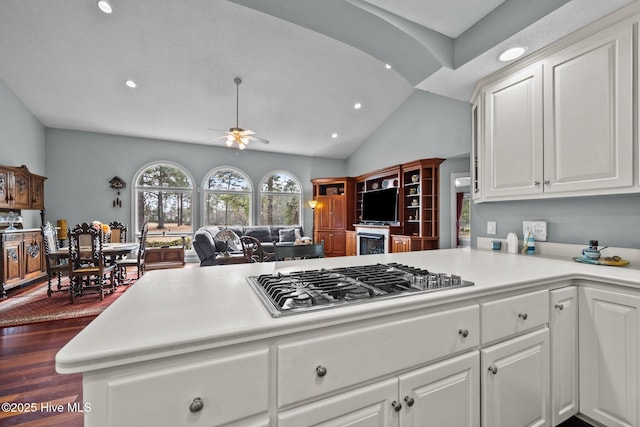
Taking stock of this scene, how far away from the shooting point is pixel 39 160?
5.44 metres

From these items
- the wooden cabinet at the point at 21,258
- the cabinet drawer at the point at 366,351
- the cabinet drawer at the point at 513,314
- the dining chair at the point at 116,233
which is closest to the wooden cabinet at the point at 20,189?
the wooden cabinet at the point at 21,258

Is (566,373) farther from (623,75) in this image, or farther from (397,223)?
(397,223)

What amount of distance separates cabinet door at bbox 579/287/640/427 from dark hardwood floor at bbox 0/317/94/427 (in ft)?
9.27

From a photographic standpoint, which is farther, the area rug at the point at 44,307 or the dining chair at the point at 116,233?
the dining chair at the point at 116,233

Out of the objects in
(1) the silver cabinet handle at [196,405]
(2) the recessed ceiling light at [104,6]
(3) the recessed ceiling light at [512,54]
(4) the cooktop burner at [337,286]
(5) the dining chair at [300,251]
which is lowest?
(1) the silver cabinet handle at [196,405]

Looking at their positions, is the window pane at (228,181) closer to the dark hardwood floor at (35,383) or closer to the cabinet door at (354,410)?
the dark hardwood floor at (35,383)

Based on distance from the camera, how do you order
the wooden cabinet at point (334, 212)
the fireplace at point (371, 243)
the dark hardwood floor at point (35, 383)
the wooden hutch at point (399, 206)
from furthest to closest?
the wooden cabinet at point (334, 212) < the fireplace at point (371, 243) < the wooden hutch at point (399, 206) < the dark hardwood floor at point (35, 383)

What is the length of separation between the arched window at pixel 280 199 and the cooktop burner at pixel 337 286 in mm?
6410

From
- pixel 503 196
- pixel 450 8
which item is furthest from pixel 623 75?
pixel 450 8

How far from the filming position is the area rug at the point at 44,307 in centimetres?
307

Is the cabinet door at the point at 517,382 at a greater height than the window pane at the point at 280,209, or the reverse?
the window pane at the point at 280,209

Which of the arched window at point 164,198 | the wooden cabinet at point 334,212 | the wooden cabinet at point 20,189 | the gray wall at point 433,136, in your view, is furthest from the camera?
the wooden cabinet at point 334,212

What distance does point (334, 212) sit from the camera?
745cm

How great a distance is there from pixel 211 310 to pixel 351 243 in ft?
20.7
